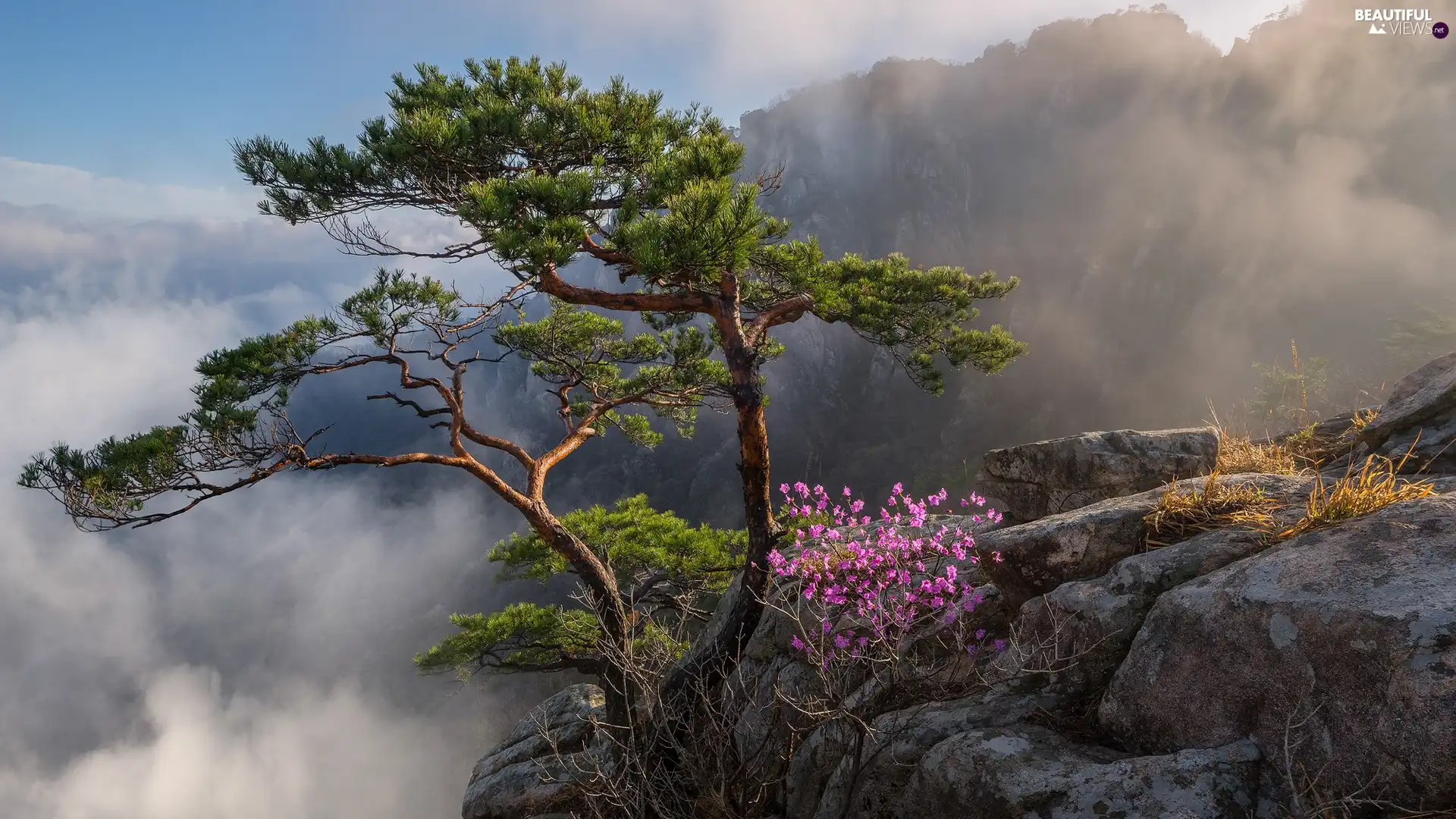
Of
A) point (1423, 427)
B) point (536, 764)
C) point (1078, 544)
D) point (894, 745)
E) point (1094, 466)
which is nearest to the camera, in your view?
point (894, 745)

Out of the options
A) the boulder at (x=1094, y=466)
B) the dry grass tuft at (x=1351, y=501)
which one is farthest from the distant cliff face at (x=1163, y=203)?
the dry grass tuft at (x=1351, y=501)

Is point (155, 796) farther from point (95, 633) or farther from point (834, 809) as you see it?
point (834, 809)

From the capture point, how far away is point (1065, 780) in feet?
8.29

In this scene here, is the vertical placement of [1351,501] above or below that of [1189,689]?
above

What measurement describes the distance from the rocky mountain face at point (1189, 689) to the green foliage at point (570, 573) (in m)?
5.69

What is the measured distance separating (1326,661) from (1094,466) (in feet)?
15.3

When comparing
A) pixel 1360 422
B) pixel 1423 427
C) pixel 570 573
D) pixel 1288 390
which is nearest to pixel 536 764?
pixel 570 573

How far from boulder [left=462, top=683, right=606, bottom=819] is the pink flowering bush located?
3374 mm

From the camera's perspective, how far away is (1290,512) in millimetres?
3369

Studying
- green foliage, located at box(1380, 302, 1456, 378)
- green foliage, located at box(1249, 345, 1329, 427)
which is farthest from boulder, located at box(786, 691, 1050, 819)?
green foliage, located at box(1380, 302, 1456, 378)

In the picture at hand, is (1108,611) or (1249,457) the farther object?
(1249,457)

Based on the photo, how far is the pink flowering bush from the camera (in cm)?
408

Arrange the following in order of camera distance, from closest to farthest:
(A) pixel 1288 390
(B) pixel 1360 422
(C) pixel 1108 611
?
(C) pixel 1108 611 < (B) pixel 1360 422 < (A) pixel 1288 390

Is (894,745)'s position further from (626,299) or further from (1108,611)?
(626,299)
